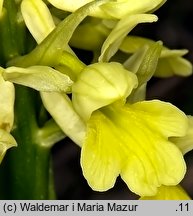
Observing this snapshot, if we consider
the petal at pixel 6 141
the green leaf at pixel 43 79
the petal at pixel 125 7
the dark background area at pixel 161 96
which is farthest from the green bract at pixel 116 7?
the dark background area at pixel 161 96

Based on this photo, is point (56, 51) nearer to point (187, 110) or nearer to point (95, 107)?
point (95, 107)

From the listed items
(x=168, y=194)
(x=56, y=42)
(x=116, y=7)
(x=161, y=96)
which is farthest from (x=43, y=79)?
Result: (x=161, y=96)

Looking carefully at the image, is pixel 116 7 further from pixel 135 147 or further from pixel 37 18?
pixel 135 147

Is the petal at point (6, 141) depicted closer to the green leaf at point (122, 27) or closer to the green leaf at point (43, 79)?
the green leaf at point (43, 79)

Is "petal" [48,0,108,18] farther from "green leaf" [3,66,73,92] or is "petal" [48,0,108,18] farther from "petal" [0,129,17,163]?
"petal" [0,129,17,163]

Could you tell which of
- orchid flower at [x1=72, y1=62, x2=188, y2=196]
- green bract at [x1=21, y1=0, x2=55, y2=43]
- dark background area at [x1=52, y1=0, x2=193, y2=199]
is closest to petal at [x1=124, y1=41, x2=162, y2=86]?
orchid flower at [x1=72, y1=62, x2=188, y2=196]
